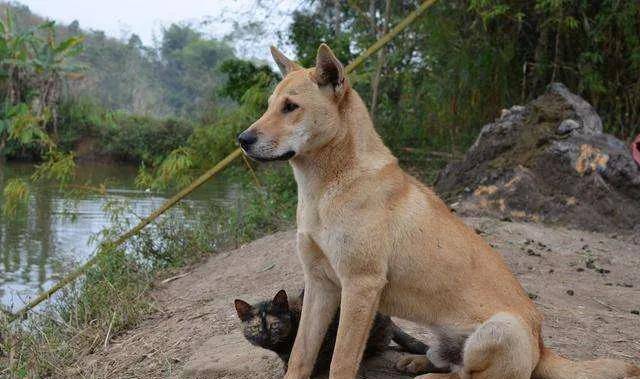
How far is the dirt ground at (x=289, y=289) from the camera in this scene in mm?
5250

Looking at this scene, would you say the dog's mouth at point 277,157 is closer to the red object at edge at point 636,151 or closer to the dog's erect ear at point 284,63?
the dog's erect ear at point 284,63

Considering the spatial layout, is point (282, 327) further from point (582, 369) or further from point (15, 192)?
point (15, 192)

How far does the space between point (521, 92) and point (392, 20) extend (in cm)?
266

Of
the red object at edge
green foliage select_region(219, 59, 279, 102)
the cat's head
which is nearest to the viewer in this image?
the cat's head

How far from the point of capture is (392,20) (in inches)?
535

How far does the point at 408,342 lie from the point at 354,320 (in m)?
1.11

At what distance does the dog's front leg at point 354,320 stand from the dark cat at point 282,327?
58 cm

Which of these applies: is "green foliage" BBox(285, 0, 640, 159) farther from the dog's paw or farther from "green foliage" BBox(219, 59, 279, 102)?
the dog's paw

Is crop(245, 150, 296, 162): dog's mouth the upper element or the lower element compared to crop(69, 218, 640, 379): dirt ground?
upper

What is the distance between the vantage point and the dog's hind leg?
3.84 m

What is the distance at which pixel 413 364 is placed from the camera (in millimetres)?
4527

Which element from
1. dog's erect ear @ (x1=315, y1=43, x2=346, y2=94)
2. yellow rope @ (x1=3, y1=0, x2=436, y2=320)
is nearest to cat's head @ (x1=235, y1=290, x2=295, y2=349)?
dog's erect ear @ (x1=315, y1=43, x2=346, y2=94)

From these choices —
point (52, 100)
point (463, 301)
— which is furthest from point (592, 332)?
point (52, 100)

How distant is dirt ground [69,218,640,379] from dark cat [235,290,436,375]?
0.21 metres
